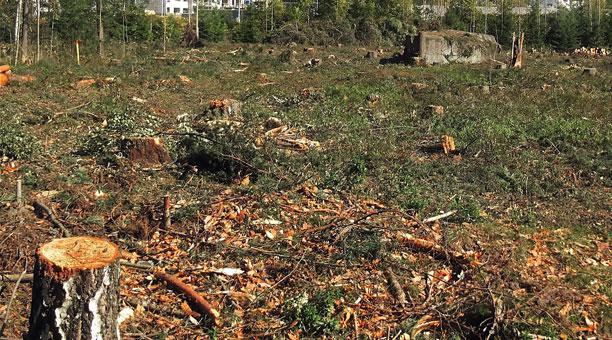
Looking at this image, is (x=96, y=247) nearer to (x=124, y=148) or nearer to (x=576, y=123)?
(x=124, y=148)

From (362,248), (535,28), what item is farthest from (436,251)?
(535,28)

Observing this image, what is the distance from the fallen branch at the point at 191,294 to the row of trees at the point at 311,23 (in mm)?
15744

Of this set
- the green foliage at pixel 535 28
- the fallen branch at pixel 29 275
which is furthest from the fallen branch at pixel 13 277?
the green foliage at pixel 535 28

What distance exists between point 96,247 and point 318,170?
14.3 ft

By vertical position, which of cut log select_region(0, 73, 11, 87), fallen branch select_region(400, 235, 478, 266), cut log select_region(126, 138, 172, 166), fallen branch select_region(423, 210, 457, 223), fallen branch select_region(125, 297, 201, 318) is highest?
cut log select_region(0, 73, 11, 87)

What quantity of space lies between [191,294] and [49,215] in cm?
174

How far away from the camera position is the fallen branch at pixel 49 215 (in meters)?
5.20

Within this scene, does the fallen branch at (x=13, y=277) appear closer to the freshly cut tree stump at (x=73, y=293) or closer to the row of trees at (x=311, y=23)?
the freshly cut tree stump at (x=73, y=293)

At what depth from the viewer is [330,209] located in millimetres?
6266

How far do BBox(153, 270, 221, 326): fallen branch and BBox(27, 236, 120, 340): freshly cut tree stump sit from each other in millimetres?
1378

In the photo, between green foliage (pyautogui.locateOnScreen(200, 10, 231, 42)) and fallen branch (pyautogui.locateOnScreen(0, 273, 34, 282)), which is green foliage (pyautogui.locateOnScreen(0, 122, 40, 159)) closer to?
fallen branch (pyautogui.locateOnScreen(0, 273, 34, 282))

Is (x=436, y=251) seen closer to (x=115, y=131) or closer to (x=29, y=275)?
(x=29, y=275)

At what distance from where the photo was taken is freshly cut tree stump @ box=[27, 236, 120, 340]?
9.73ft

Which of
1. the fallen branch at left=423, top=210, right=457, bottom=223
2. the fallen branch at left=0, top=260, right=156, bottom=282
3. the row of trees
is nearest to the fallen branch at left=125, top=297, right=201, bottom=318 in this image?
the fallen branch at left=0, top=260, right=156, bottom=282
